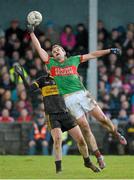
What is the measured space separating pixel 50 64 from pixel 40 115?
8.14 metres

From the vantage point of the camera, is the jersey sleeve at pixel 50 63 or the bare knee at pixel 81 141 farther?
the jersey sleeve at pixel 50 63

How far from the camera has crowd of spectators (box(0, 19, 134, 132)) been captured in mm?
25438

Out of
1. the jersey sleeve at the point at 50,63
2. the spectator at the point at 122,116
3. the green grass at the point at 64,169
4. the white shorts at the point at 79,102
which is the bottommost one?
the spectator at the point at 122,116

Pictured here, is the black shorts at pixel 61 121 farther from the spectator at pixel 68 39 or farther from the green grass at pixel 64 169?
the spectator at pixel 68 39

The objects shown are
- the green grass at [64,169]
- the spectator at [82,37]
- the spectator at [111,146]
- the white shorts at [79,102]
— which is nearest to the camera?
the green grass at [64,169]

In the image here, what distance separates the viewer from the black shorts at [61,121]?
15875mm

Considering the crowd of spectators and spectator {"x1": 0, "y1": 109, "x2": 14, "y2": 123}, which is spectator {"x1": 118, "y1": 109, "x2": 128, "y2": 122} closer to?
the crowd of spectators

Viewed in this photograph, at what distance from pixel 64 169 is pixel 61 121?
A: 1.79m

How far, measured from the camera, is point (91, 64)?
26.1m

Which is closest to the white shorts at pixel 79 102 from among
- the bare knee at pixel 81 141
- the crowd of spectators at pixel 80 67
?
the bare knee at pixel 81 141

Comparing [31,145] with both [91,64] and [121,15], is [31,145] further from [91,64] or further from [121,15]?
[121,15]

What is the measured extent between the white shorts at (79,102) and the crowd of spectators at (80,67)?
26.5ft

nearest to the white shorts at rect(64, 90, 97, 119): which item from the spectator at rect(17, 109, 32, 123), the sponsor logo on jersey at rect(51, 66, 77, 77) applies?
the sponsor logo on jersey at rect(51, 66, 77, 77)

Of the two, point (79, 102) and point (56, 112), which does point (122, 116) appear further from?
point (56, 112)
